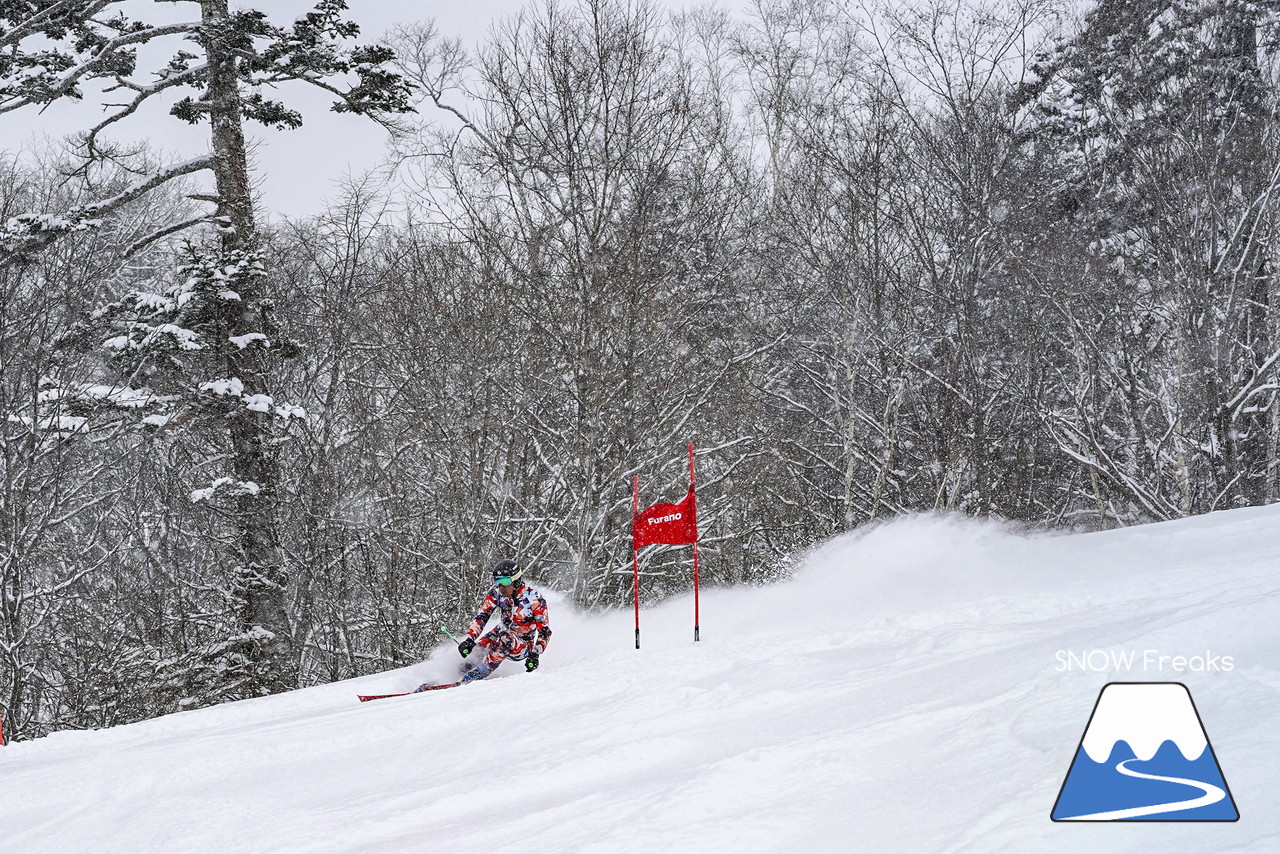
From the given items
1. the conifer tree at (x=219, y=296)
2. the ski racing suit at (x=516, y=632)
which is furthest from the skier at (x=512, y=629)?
the conifer tree at (x=219, y=296)

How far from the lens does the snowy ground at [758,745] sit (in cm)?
303

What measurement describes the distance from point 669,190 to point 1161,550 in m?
10.0

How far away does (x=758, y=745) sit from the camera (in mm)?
4168

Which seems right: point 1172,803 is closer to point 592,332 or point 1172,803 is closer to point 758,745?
point 758,745

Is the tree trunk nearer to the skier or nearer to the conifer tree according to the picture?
the conifer tree

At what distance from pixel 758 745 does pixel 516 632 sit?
5.02 m

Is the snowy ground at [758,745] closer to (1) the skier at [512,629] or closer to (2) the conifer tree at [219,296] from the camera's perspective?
(1) the skier at [512,629]

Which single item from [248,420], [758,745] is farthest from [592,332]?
[758,745]

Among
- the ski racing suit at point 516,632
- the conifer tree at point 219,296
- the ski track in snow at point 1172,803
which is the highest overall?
the conifer tree at point 219,296

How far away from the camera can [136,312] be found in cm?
1176

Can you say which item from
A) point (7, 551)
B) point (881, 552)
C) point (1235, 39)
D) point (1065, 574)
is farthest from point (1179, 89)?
point (7, 551)

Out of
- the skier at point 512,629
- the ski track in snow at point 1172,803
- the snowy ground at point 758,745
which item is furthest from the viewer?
the skier at point 512,629

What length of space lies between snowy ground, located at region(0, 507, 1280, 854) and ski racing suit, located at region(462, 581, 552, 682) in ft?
3.86

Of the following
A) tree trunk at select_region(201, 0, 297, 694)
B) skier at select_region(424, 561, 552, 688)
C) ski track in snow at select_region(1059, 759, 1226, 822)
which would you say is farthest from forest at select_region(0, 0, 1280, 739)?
ski track in snow at select_region(1059, 759, 1226, 822)
